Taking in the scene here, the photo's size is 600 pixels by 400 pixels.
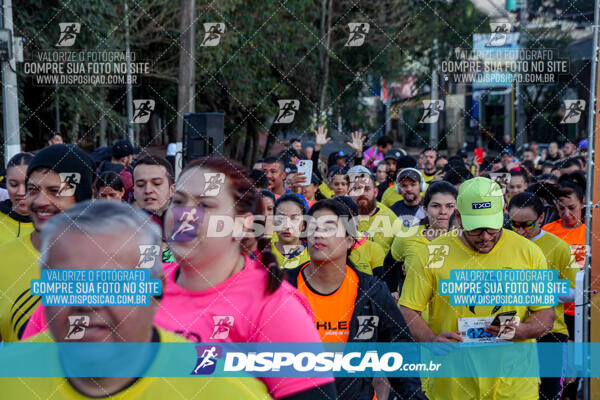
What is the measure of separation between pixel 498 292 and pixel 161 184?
2.28 metres

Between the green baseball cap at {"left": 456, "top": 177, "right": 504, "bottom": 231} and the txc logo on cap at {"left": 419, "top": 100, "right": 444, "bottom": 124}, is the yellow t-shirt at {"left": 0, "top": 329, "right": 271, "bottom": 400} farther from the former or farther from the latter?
the txc logo on cap at {"left": 419, "top": 100, "right": 444, "bottom": 124}

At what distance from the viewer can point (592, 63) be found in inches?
183

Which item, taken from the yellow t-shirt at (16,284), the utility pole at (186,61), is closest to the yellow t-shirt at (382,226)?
the yellow t-shirt at (16,284)

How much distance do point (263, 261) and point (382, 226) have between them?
407 cm

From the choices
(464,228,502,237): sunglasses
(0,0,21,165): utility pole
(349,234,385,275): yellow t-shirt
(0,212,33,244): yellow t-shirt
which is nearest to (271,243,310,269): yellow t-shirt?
(349,234,385,275): yellow t-shirt

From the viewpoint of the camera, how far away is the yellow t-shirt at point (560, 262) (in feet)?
20.4

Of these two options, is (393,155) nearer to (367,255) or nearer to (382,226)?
(382,226)

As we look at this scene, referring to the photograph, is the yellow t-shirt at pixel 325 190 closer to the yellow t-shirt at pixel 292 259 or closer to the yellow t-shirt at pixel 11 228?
the yellow t-shirt at pixel 292 259

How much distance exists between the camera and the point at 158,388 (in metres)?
1.78

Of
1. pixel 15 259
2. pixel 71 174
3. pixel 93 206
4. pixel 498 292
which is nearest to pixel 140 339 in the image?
pixel 93 206

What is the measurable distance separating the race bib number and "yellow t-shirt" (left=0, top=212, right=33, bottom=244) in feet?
8.50

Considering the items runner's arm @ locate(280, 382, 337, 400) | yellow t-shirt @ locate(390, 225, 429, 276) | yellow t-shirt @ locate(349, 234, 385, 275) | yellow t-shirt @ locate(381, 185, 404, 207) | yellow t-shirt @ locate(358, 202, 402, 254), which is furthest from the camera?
yellow t-shirt @ locate(381, 185, 404, 207)

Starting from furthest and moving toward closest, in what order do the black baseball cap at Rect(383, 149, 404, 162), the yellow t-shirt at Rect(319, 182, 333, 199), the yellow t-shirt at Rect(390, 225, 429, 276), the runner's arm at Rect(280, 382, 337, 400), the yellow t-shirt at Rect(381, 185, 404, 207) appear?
the black baseball cap at Rect(383, 149, 404, 162) → the yellow t-shirt at Rect(319, 182, 333, 199) → the yellow t-shirt at Rect(381, 185, 404, 207) → the yellow t-shirt at Rect(390, 225, 429, 276) → the runner's arm at Rect(280, 382, 337, 400)

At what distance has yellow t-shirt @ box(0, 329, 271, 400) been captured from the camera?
5.82 ft
